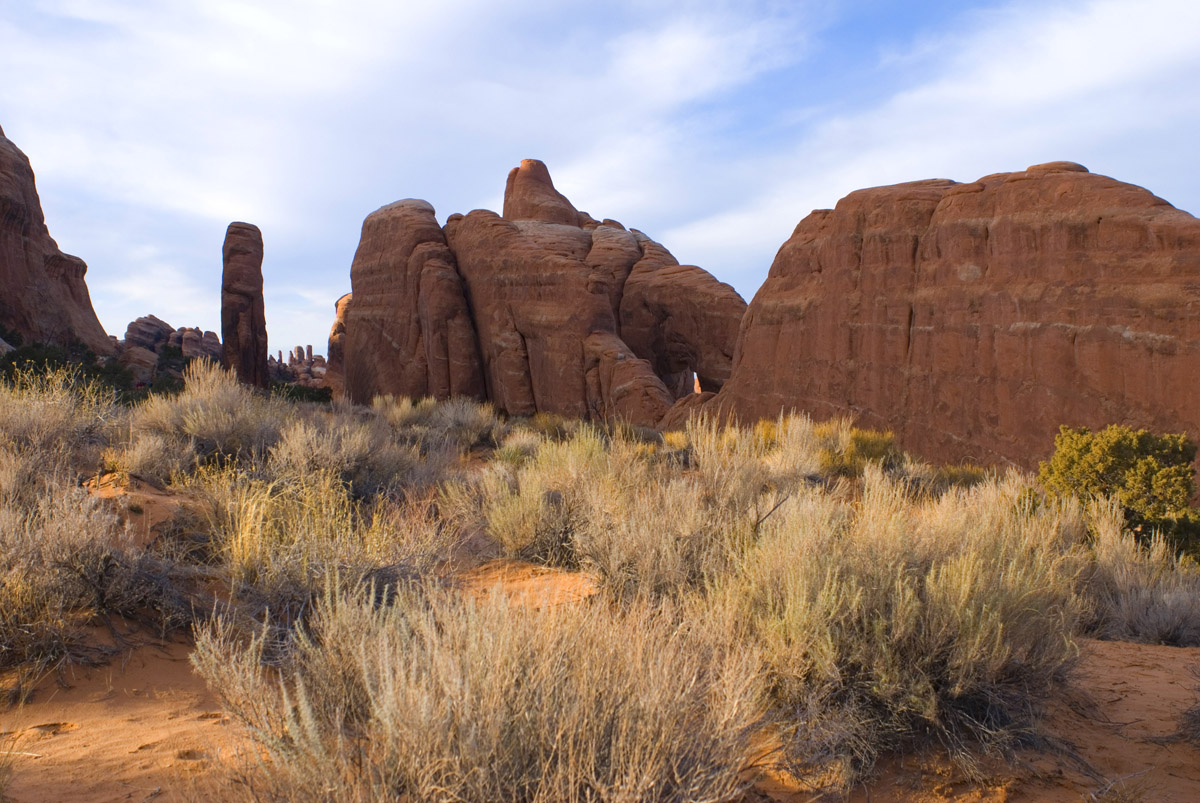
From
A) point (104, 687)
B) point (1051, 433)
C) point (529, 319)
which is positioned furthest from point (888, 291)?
point (104, 687)

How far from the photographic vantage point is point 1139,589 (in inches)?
259

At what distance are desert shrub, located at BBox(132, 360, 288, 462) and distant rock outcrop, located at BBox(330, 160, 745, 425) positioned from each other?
14.1 metres

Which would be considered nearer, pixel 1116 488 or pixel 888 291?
pixel 1116 488

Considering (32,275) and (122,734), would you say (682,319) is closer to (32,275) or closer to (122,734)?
(122,734)

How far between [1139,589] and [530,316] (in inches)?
890

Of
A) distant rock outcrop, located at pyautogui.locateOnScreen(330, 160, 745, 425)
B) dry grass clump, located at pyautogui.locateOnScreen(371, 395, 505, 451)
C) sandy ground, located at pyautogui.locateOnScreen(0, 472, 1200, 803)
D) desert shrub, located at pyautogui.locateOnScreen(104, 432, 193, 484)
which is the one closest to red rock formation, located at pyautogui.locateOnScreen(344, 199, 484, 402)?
distant rock outcrop, located at pyautogui.locateOnScreen(330, 160, 745, 425)

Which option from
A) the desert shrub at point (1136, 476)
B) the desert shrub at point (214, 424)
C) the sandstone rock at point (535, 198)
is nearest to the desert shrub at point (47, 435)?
the desert shrub at point (214, 424)

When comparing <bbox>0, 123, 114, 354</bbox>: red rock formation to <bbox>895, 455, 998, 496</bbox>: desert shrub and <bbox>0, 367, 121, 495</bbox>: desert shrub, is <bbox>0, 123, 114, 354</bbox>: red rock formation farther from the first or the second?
<bbox>895, 455, 998, 496</bbox>: desert shrub

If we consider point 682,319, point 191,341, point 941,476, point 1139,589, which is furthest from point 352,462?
point 191,341

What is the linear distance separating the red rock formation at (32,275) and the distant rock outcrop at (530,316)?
1499 centimetres

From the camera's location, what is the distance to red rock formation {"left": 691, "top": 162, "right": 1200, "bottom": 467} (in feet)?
42.4

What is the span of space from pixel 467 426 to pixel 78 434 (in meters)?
9.09

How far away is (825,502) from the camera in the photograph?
20.1 feet

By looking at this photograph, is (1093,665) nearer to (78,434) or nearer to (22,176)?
(78,434)
